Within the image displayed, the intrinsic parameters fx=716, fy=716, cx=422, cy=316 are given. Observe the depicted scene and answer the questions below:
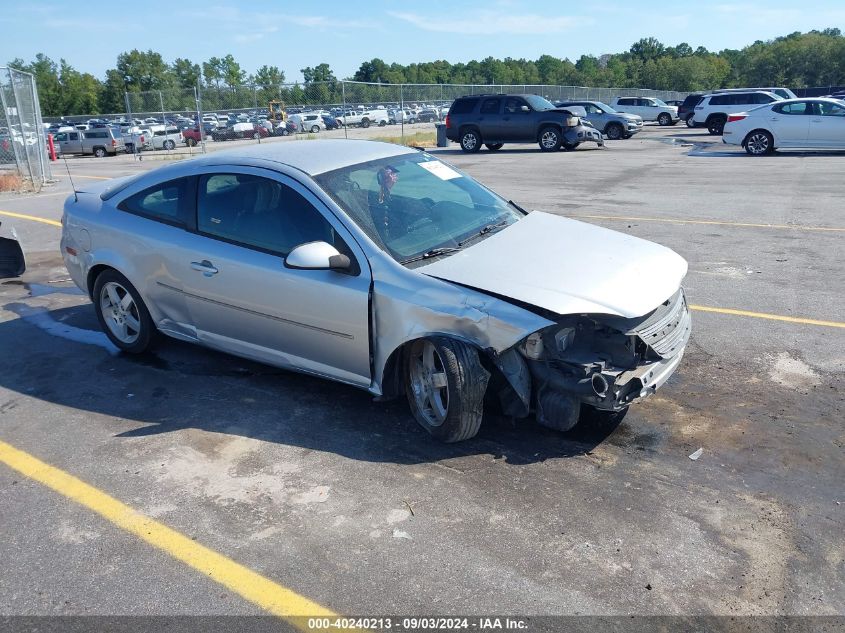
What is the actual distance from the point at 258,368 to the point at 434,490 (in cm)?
220

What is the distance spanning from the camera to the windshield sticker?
5238mm

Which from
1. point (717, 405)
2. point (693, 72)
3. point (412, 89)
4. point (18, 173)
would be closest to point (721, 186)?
point (717, 405)

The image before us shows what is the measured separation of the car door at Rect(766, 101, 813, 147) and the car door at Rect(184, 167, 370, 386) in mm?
19242

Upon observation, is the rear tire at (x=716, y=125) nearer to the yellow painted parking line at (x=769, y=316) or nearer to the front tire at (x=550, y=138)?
the front tire at (x=550, y=138)

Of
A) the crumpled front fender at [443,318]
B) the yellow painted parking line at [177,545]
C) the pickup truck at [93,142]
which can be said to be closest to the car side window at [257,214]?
the crumpled front fender at [443,318]

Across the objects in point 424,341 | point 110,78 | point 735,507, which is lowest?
point 735,507

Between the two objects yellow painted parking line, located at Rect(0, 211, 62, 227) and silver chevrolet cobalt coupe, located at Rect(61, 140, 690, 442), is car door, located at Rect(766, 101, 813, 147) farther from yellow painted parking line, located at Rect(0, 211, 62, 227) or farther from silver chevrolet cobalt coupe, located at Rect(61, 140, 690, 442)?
yellow painted parking line, located at Rect(0, 211, 62, 227)

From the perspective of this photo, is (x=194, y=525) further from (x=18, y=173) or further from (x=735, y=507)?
(x=18, y=173)

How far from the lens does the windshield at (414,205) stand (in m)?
4.38

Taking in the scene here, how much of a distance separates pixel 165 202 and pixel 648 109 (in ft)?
125

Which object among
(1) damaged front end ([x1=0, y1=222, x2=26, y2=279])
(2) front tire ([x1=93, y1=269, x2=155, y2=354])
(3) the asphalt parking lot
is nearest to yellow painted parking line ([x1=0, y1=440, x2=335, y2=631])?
(3) the asphalt parking lot

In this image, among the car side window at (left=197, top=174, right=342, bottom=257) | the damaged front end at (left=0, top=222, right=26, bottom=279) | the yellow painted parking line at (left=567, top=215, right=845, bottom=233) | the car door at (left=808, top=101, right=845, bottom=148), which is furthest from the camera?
the car door at (left=808, top=101, right=845, bottom=148)

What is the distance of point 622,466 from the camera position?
12.7 ft

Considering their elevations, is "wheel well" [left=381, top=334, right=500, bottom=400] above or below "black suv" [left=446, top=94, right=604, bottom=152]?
below
